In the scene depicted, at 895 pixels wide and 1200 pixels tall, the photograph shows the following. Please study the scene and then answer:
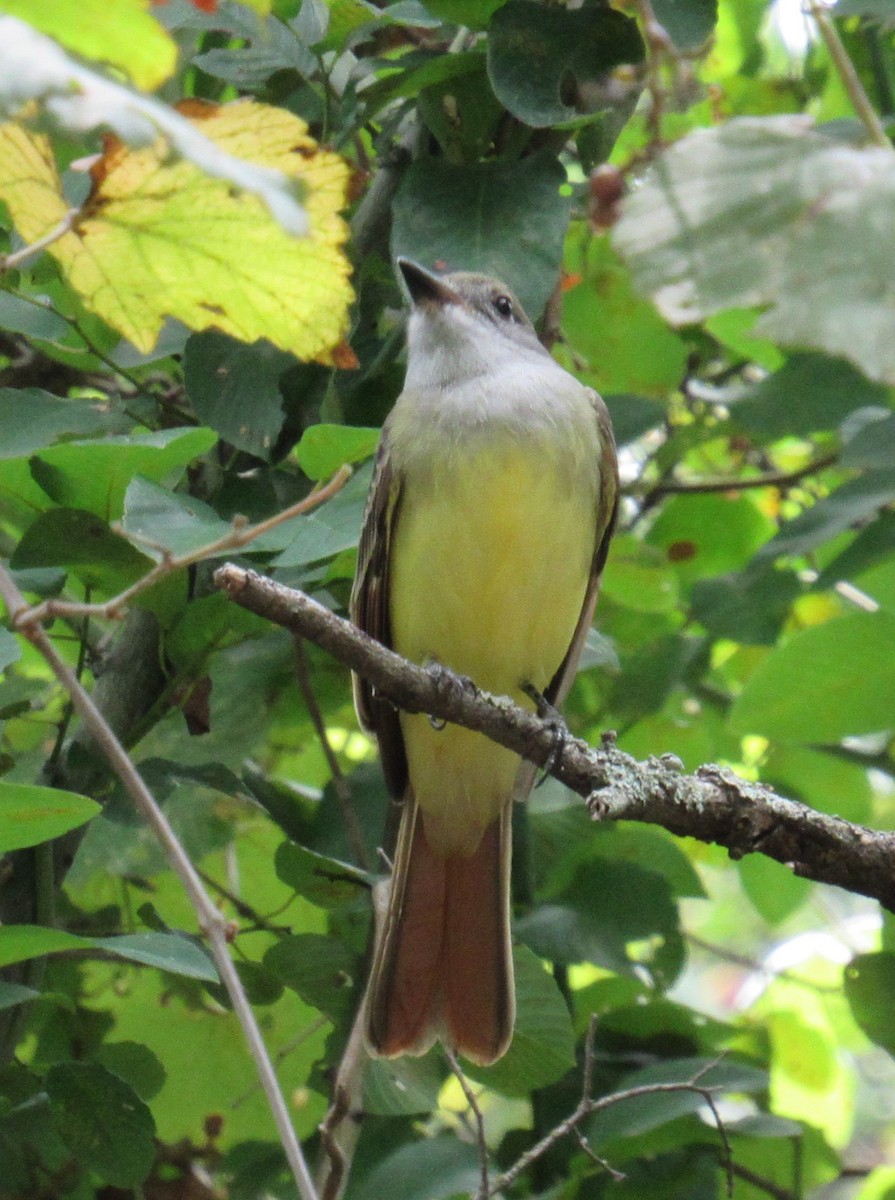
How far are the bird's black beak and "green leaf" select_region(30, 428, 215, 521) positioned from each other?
2.22ft

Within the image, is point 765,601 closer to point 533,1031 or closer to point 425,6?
point 533,1031

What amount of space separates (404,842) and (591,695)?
654 millimetres

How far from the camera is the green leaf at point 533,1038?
2771 millimetres

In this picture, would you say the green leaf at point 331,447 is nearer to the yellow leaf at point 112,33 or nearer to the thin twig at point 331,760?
the thin twig at point 331,760

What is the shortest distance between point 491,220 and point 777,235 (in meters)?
1.57

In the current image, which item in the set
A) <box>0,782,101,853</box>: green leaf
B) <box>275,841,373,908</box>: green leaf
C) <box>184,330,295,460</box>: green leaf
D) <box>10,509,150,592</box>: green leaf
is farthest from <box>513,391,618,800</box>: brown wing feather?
<box>0,782,101,853</box>: green leaf

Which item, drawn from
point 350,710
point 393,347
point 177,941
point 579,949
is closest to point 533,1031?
point 579,949

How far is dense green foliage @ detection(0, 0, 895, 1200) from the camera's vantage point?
250cm

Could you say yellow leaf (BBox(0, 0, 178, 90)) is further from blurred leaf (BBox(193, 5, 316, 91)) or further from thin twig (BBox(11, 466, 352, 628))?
blurred leaf (BBox(193, 5, 316, 91))

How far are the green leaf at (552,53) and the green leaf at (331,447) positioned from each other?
0.67 m

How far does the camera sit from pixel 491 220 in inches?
108

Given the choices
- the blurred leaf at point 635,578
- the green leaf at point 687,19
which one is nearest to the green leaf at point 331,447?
the green leaf at point 687,19

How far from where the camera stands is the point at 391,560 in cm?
325

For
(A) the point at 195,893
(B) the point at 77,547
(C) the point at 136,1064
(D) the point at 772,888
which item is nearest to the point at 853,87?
(A) the point at 195,893
